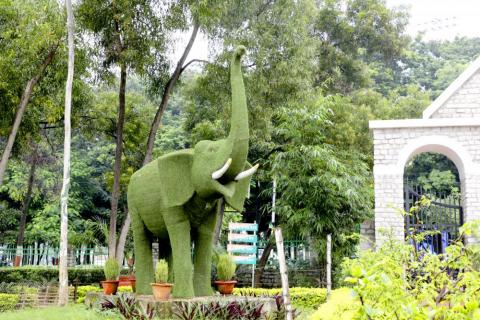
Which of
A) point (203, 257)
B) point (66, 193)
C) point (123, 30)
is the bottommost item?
point (203, 257)

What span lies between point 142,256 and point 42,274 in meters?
9.19

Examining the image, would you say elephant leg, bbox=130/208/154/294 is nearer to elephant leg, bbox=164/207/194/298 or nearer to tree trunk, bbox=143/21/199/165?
elephant leg, bbox=164/207/194/298

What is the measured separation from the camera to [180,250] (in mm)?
7973

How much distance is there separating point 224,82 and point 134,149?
3.70 meters

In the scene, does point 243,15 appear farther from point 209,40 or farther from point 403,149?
point 403,149

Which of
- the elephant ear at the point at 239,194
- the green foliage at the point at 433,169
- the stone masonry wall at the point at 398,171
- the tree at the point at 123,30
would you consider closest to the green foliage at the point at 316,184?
the stone masonry wall at the point at 398,171

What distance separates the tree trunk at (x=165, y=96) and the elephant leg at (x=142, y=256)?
5.34 metres

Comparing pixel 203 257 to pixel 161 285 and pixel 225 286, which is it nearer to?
pixel 225 286

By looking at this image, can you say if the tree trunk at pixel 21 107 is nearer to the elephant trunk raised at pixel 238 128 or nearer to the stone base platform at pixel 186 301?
the stone base platform at pixel 186 301

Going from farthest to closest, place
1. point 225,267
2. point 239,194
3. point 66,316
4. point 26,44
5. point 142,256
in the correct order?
1. point 26,44
2. point 142,256
3. point 225,267
4. point 239,194
5. point 66,316

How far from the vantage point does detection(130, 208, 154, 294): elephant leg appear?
877 centimetres

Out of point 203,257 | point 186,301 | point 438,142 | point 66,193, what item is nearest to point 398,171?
point 438,142

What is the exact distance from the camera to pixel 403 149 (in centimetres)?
1208

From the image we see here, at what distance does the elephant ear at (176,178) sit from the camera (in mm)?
7906
